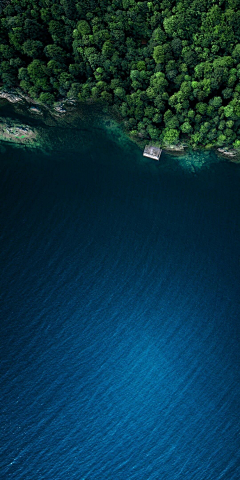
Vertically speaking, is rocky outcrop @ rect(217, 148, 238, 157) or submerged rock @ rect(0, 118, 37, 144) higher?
rocky outcrop @ rect(217, 148, 238, 157)

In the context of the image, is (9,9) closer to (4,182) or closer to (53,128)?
(53,128)

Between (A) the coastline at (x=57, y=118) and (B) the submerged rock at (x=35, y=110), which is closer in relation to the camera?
(A) the coastline at (x=57, y=118)

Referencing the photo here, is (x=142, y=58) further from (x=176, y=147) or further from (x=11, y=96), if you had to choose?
(x=11, y=96)

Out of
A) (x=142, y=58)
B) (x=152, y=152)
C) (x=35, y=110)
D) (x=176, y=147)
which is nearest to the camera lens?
(x=142, y=58)

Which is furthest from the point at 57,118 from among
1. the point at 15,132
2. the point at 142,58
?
the point at 142,58

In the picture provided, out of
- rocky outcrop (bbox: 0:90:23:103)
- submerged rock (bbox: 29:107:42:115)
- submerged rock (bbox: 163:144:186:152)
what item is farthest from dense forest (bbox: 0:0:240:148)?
rocky outcrop (bbox: 0:90:23:103)

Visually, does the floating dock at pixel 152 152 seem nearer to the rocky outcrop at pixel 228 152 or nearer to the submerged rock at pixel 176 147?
the submerged rock at pixel 176 147

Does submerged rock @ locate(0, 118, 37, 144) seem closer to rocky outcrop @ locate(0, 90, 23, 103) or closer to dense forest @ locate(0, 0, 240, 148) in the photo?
rocky outcrop @ locate(0, 90, 23, 103)

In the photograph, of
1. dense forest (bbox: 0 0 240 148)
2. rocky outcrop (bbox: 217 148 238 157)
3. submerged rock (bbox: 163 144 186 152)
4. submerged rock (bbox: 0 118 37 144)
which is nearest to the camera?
dense forest (bbox: 0 0 240 148)

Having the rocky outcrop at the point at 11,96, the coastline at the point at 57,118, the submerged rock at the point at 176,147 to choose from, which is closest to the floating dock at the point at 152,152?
the coastline at the point at 57,118
